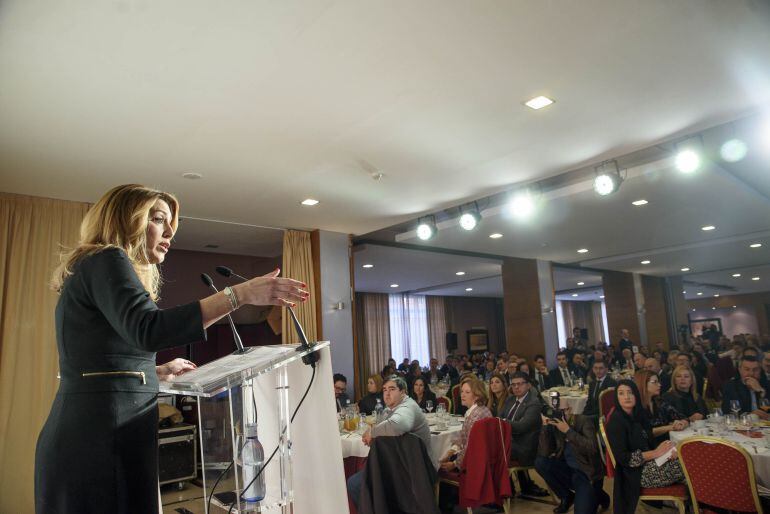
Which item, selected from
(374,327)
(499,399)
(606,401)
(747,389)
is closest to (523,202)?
(499,399)

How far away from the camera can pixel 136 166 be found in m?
4.41

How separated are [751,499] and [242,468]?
3155 millimetres

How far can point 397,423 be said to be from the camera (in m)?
3.88

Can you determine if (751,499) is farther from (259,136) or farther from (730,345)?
(730,345)

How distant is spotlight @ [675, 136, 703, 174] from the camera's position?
4375 millimetres

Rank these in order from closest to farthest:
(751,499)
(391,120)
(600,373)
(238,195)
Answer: (751,499) < (391,120) < (238,195) < (600,373)

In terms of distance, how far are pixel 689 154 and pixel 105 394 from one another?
181 inches

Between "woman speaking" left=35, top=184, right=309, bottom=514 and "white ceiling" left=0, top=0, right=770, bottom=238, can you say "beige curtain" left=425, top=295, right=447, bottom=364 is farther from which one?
"woman speaking" left=35, top=184, right=309, bottom=514

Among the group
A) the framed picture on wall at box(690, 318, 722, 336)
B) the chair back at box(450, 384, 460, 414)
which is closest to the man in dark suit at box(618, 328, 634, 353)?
the chair back at box(450, 384, 460, 414)

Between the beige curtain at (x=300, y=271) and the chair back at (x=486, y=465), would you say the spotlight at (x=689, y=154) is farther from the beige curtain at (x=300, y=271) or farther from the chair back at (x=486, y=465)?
the beige curtain at (x=300, y=271)

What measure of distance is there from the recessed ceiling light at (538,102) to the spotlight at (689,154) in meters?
1.54

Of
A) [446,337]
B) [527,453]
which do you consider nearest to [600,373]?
[527,453]

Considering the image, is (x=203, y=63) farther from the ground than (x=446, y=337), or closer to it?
farther from the ground

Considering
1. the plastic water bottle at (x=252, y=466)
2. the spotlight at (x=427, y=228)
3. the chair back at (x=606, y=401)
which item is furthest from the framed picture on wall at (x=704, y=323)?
the plastic water bottle at (x=252, y=466)
